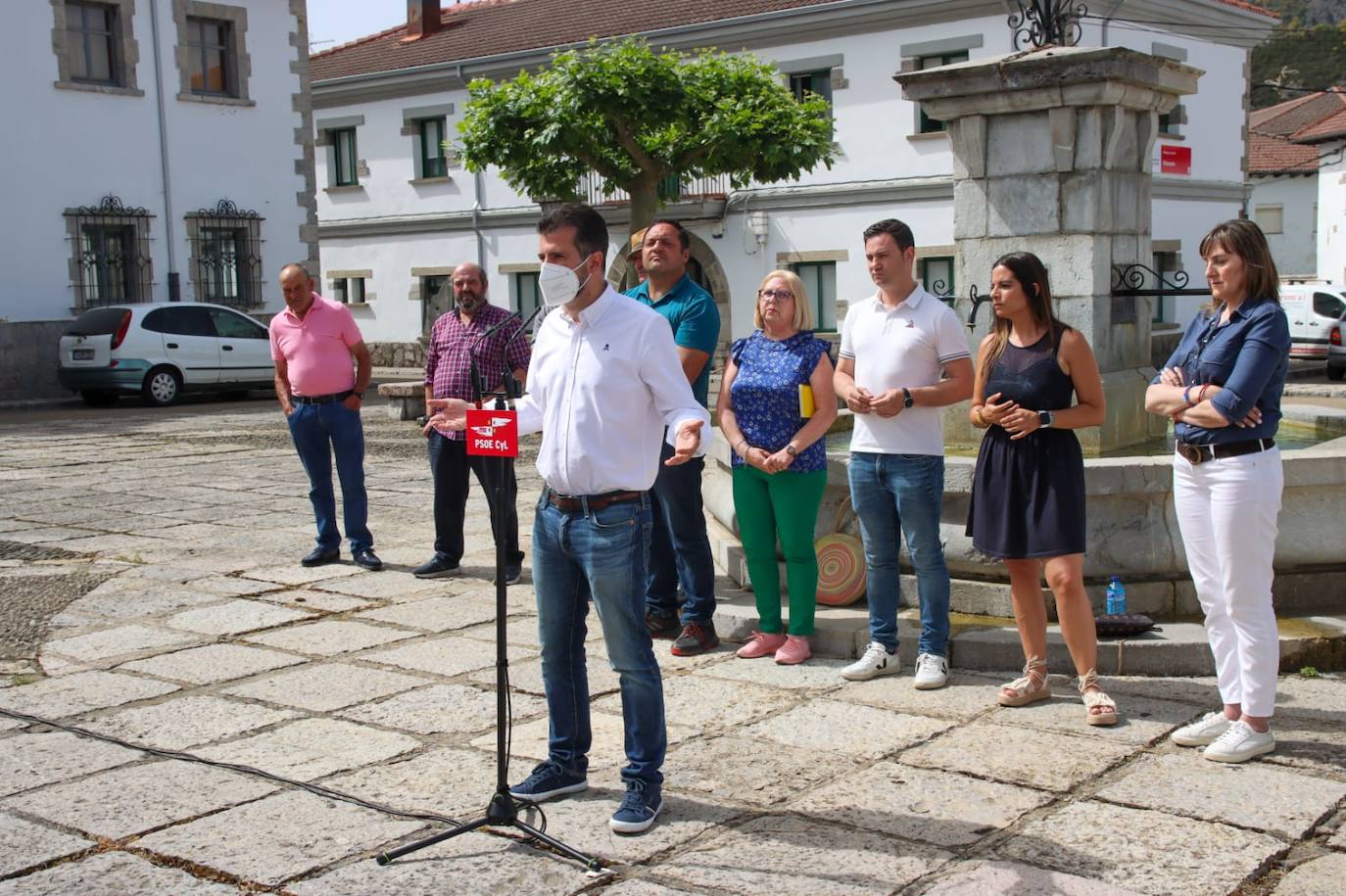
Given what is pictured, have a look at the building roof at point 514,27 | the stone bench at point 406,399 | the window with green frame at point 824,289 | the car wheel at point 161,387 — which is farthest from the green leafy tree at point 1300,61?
the stone bench at point 406,399

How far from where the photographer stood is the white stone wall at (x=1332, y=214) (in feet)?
125

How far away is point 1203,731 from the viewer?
4941mm

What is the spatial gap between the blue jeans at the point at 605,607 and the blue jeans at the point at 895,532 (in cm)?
164

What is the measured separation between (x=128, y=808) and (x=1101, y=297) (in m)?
5.56

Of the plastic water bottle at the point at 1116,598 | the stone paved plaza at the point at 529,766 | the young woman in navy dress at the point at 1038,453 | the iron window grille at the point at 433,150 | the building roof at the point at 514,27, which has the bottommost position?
the stone paved plaza at the point at 529,766

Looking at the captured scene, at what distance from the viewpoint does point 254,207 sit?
1053 inches

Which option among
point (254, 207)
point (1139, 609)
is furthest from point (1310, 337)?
point (1139, 609)

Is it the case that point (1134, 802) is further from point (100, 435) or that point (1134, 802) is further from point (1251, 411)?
point (100, 435)

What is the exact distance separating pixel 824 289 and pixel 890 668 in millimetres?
23101

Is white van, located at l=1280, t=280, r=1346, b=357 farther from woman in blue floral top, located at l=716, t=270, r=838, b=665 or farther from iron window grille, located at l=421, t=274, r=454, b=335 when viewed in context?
woman in blue floral top, located at l=716, t=270, r=838, b=665

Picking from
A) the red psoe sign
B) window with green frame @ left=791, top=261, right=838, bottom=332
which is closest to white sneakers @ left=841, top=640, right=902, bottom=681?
the red psoe sign

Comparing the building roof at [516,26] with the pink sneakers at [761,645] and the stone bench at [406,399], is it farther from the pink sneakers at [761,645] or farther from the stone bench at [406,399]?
the pink sneakers at [761,645]

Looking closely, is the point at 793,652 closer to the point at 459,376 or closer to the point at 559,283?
the point at 559,283

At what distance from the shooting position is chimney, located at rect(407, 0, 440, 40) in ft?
116
